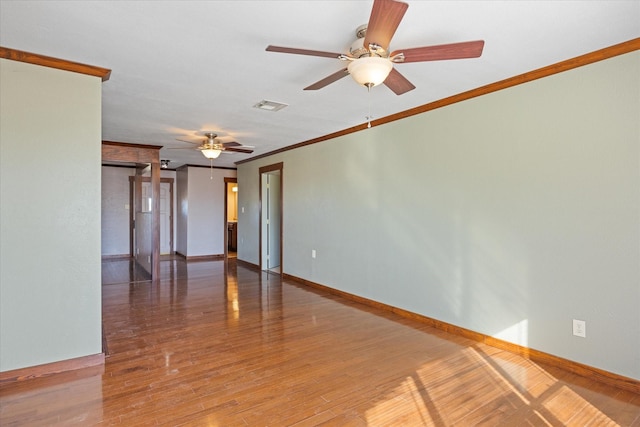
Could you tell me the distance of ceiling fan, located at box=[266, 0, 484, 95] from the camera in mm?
1881

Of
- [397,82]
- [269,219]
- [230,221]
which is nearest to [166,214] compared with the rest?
[230,221]

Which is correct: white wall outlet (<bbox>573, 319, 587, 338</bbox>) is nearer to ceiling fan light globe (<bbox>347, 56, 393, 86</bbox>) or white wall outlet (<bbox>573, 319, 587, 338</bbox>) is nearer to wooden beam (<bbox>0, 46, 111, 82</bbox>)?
ceiling fan light globe (<bbox>347, 56, 393, 86</bbox>)

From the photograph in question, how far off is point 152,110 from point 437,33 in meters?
3.30

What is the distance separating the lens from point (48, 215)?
2.84 m

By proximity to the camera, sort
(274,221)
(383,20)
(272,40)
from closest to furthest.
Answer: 1. (383,20)
2. (272,40)
3. (274,221)

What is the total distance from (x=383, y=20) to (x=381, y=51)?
0.34 m

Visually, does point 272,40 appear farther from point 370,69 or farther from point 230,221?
point 230,221

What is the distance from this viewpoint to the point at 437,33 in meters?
2.39

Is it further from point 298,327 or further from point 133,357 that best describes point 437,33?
point 133,357

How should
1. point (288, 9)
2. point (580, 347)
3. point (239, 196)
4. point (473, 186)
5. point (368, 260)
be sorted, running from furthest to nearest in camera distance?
point (239, 196)
point (368, 260)
point (473, 186)
point (580, 347)
point (288, 9)

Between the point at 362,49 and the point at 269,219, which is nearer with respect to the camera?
the point at 362,49

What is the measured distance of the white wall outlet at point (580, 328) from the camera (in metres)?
2.79

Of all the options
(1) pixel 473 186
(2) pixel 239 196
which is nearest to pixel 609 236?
(1) pixel 473 186

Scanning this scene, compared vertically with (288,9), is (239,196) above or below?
below
